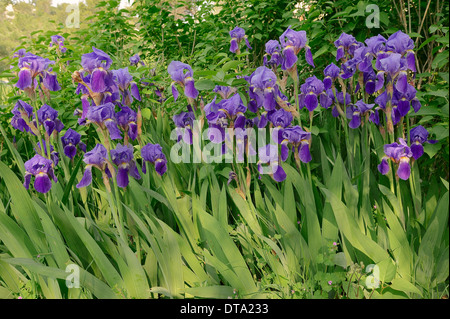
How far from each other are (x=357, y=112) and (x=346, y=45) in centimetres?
44

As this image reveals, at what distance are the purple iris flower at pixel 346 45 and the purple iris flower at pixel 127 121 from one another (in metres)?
1.35

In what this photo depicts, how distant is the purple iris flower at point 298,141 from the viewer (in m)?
2.09

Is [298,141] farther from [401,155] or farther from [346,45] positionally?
[346,45]

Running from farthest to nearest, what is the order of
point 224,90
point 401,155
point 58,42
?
point 58,42 < point 224,90 < point 401,155

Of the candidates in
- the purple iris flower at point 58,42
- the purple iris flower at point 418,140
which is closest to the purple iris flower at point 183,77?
the purple iris flower at point 418,140

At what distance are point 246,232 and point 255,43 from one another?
2.77 metres

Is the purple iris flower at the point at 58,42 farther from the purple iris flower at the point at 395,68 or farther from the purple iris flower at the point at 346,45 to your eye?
the purple iris flower at the point at 395,68

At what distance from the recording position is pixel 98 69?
6.64 ft

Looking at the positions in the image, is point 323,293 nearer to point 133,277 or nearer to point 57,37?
point 133,277

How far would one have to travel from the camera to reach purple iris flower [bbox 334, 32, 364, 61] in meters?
2.48

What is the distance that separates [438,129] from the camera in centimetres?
229

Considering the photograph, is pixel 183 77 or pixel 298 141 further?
pixel 183 77

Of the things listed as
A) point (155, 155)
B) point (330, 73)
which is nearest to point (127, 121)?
point (155, 155)

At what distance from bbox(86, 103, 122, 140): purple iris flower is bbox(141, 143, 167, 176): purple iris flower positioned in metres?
0.31
